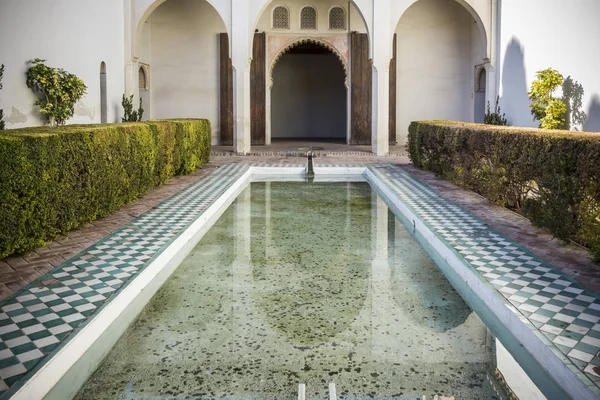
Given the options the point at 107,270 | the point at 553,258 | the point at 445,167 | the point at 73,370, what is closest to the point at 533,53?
the point at 445,167

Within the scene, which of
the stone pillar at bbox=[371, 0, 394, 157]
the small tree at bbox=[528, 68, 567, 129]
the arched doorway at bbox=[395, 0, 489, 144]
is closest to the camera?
the small tree at bbox=[528, 68, 567, 129]

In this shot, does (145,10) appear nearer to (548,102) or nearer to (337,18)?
(337,18)

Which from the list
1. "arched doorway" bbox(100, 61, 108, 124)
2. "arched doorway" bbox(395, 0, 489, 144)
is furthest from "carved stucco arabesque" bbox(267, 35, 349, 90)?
"arched doorway" bbox(100, 61, 108, 124)

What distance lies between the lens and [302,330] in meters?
3.42

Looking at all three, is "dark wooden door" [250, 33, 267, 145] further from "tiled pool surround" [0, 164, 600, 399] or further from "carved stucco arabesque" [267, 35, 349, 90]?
"tiled pool surround" [0, 164, 600, 399]

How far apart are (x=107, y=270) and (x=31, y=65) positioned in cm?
694

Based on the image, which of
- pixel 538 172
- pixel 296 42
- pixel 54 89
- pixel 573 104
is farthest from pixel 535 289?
pixel 296 42

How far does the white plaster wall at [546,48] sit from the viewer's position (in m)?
9.27

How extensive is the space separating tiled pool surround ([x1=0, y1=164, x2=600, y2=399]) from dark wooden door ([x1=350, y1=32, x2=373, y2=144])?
10.3 m

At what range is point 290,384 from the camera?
2.73 metres

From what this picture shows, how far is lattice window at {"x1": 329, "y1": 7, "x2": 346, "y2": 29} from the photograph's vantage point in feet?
53.4

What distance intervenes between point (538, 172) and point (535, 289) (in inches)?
79.1

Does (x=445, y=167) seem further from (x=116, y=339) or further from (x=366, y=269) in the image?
(x=116, y=339)

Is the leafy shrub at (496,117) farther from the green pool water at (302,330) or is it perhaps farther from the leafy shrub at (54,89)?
the leafy shrub at (54,89)
